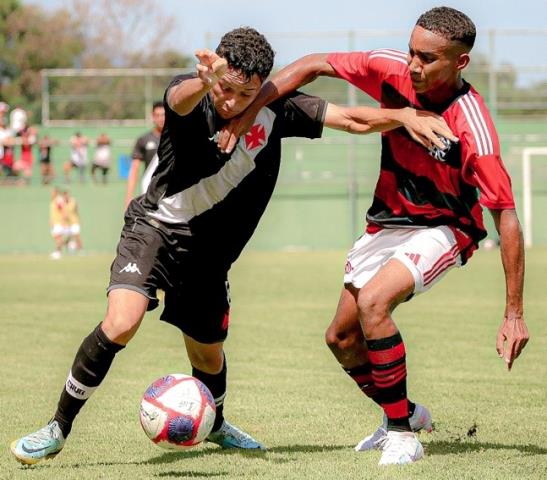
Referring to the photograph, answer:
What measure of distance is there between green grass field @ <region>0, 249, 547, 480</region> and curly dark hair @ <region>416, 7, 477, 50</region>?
2145 millimetres

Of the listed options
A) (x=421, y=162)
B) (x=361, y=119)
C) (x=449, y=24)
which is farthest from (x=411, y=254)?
(x=449, y=24)

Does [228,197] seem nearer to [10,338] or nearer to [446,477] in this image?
[446,477]

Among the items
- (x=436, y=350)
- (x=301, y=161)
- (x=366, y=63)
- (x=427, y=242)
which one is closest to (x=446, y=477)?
(x=427, y=242)

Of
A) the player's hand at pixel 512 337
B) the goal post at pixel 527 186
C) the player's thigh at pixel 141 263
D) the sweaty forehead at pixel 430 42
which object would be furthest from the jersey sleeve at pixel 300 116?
the goal post at pixel 527 186

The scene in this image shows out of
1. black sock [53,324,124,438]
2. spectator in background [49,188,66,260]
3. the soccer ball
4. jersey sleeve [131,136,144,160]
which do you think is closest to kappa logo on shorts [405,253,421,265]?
the soccer ball

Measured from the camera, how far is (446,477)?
18.1 ft

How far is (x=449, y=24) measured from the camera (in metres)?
5.94

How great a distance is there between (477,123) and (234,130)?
47.9 inches

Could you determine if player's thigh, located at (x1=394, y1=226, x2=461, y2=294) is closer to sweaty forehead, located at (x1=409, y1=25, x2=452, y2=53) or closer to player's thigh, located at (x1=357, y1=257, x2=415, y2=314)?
player's thigh, located at (x1=357, y1=257, x2=415, y2=314)

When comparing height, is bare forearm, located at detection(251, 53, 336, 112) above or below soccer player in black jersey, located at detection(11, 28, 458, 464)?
above

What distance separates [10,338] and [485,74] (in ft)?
68.4

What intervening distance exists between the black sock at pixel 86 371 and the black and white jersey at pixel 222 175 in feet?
2.41

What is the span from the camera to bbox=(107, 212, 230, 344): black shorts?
19.4 feet

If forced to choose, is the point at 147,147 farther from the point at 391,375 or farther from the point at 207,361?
the point at 391,375
